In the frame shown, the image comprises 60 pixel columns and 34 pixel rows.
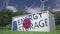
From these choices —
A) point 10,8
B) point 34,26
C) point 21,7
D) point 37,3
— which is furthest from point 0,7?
point 34,26

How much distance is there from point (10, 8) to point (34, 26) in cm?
157

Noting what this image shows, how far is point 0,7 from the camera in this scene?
5266 millimetres

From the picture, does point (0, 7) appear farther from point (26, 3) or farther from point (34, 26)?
point (34, 26)

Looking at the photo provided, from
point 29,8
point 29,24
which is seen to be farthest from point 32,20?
point 29,8

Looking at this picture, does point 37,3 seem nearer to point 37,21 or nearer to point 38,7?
point 38,7

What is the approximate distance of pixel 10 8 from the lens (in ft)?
17.6

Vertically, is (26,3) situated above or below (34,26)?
above

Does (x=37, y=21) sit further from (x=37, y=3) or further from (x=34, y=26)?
(x=37, y=3)

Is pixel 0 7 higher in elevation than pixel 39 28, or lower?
higher

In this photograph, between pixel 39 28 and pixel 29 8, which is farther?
pixel 29 8

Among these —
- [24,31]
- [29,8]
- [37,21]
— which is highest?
[29,8]

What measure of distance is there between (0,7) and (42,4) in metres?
1.52

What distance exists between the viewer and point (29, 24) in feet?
14.0

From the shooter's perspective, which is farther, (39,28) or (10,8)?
(10,8)
